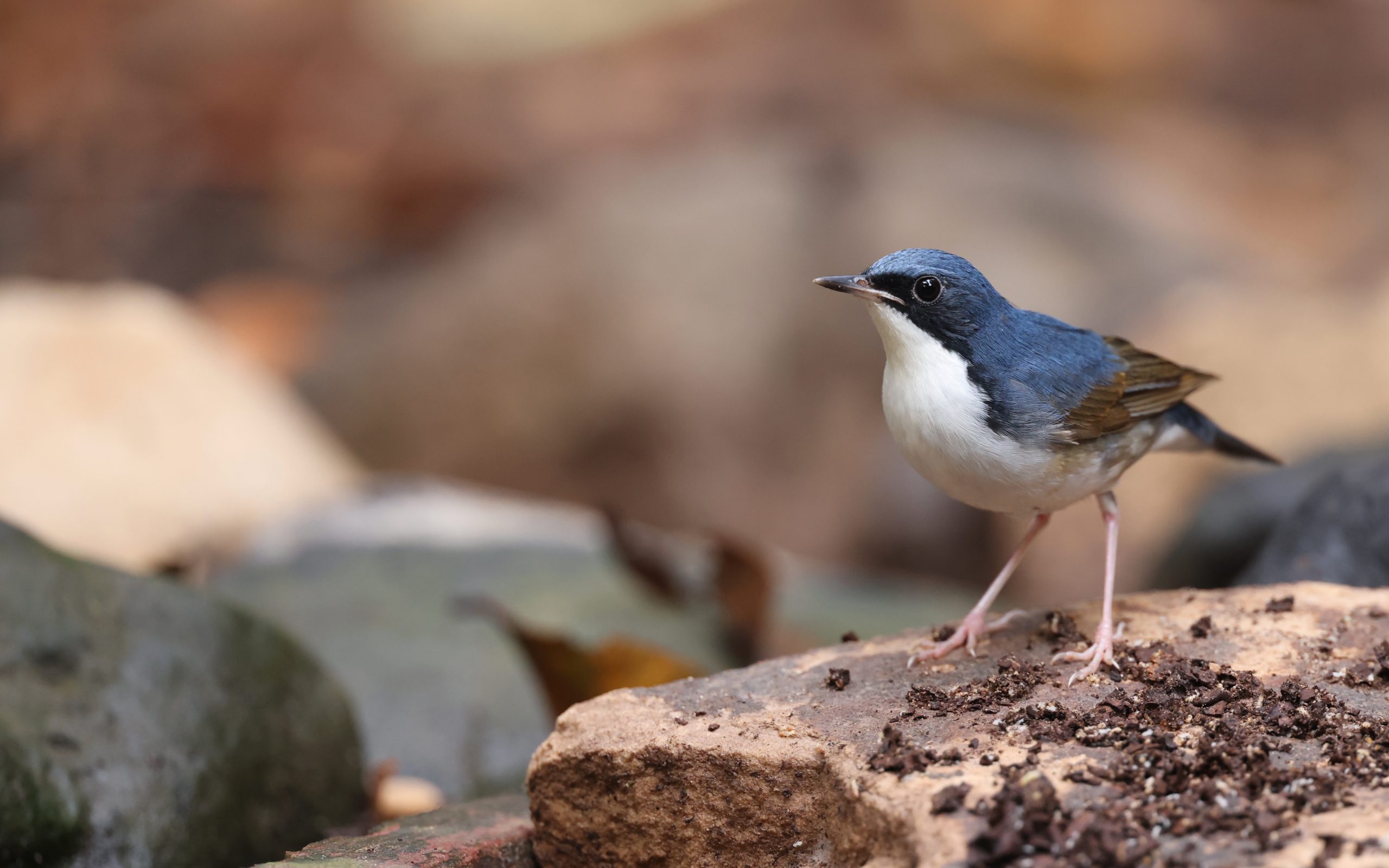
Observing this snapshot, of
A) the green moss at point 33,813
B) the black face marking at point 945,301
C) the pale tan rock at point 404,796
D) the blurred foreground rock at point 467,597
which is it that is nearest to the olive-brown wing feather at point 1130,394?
the black face marking at point 945,301

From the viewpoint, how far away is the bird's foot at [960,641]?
377 cm

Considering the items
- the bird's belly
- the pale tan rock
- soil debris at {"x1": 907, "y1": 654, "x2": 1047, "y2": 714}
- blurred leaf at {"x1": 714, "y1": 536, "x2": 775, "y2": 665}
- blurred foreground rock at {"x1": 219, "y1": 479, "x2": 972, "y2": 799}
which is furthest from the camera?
blurred leaf at {"x1": 714, "y1": 536, "x2": 775, "y2": 665}

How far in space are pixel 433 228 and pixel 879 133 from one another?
5.17 m

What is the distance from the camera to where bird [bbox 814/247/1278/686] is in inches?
145

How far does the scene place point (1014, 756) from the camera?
2.97 m

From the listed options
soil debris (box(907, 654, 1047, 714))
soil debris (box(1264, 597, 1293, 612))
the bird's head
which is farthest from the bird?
soil debris (box(1264, 597, 1293, 612))

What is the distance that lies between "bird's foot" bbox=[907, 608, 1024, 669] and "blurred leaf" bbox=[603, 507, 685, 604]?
265cm

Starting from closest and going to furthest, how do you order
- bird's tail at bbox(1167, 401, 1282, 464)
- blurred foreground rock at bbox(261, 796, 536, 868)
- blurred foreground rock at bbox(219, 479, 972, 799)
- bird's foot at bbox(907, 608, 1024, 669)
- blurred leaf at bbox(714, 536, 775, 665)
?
blurred foreground rock at bbox(261, 796, 536, 868) → bird's foot at bbox(907, 608, 1024, 669) → bird's tail at bbox(1167, 401, 1282, 464) → blurred foreground rock at bbox(219, 479, 972, 799) → blurred leaf at bbox(714, 536, 775, 665)

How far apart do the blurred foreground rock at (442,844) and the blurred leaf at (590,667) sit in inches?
30.0

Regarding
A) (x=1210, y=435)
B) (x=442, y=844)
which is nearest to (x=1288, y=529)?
(x=1210, y=435)

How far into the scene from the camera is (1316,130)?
1470cm

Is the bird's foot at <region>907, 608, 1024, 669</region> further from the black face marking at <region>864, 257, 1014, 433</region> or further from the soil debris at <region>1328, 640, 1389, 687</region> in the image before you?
the soil debris at <region>1328, 640, 1389, 687</region>

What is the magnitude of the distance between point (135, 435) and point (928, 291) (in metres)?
5.11

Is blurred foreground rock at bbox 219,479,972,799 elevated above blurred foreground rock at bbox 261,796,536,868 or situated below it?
above
